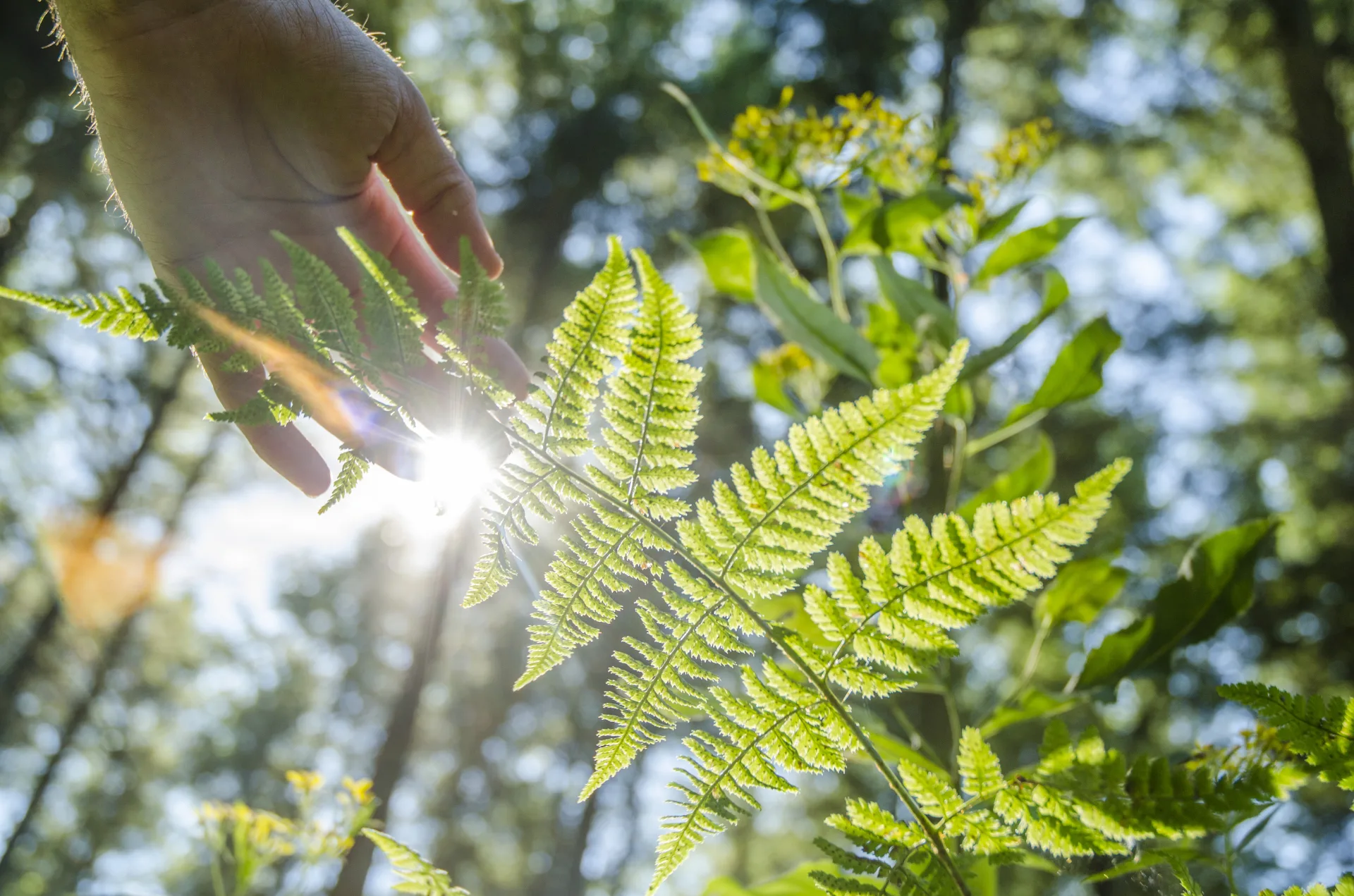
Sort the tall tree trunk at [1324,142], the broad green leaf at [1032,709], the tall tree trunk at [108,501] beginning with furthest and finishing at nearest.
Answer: the tall tree trunk at [108,501]
the tall tree trunk at [1324,142]
the broad green leaf at [1032,709]

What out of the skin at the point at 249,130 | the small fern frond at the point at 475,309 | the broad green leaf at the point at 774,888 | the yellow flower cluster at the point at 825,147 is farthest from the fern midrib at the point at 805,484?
the yellow flower cluster at the point at 825,147

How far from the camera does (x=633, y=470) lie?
22.2 inches

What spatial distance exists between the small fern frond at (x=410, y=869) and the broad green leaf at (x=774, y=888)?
22.3 inches

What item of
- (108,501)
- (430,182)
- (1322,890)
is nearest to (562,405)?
(1322,890)

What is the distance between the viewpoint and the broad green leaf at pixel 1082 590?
1105mm

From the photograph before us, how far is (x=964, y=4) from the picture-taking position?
4.97 meters

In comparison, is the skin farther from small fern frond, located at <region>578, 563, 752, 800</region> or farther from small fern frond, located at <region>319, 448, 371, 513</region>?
small fern frond, located at <region>578, 563, 752, 800</region>

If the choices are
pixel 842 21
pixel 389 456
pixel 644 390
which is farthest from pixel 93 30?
pixel 842 21

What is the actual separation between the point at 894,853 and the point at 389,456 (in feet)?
1.70

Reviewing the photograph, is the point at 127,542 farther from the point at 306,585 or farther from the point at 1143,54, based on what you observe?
the point at 1143,54

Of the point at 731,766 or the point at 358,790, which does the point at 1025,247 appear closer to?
the point at 731,766

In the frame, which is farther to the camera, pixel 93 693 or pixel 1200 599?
pixel 93 693

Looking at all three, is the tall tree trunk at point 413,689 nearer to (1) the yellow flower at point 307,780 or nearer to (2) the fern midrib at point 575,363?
(1) the yellow flower at point 307,780

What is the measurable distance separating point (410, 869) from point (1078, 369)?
1.07 metres
